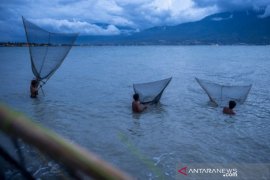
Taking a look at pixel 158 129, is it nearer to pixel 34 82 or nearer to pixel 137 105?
pixel 137 105

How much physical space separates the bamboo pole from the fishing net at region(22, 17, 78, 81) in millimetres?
11518

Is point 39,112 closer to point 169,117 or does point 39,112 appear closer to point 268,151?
point 169,117

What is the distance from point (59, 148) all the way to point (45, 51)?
1334 cm

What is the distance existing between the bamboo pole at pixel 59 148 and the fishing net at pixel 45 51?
1152 centimetres

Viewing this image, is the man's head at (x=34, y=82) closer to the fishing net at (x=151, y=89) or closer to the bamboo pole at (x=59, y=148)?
the fishing net at (x=151, y=89)

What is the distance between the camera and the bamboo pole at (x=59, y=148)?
0.99 m

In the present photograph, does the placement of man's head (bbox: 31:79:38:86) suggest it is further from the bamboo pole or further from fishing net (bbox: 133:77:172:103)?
the bamboo pole

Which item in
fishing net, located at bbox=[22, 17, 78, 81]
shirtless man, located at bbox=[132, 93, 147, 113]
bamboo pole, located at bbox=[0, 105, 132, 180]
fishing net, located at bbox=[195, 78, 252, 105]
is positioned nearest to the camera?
bamboo pole, located at bbox=[0, 105, 132, 180]

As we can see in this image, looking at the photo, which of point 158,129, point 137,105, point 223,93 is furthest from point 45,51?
point 223,93

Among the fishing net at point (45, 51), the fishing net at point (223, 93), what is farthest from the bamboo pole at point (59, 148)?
the fishing net at point (45, 51)

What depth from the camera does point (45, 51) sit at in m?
13.4

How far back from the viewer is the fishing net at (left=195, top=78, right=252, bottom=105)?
1181cm

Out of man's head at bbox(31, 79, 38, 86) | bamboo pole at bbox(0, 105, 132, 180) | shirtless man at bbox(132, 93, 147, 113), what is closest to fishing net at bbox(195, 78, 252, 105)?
shirtless man at bbox(132, 93, 147, 113)

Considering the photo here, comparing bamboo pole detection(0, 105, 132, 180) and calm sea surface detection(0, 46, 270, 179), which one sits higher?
bamboo pole detection(0, 105, 132, 180)
